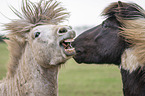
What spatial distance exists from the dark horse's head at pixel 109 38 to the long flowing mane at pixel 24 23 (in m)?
0.80

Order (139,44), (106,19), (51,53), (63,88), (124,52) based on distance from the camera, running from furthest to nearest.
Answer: (63,88), (106,19), (124,52), (139,44), (51,53)

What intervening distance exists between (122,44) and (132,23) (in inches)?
16.2

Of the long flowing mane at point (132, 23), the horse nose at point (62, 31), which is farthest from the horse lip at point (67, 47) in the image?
the long flowing mane at point (132, 23)

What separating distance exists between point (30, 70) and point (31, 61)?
15 cm

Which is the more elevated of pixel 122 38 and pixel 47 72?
pixel 122 38

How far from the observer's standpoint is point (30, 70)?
315 cm

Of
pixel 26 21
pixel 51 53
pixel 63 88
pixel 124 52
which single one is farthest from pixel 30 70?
pixel 63 88

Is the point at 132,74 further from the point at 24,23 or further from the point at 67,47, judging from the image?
the point at 24,23

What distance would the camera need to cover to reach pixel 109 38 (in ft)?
12.1

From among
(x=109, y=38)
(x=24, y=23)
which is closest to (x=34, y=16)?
(x=24, y=23)

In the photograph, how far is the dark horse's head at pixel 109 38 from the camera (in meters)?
3.52

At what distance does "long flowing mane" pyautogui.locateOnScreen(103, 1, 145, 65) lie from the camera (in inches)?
127

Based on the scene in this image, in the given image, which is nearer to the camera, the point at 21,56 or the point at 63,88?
the point at 21,56

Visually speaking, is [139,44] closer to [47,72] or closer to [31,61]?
[47,72]
